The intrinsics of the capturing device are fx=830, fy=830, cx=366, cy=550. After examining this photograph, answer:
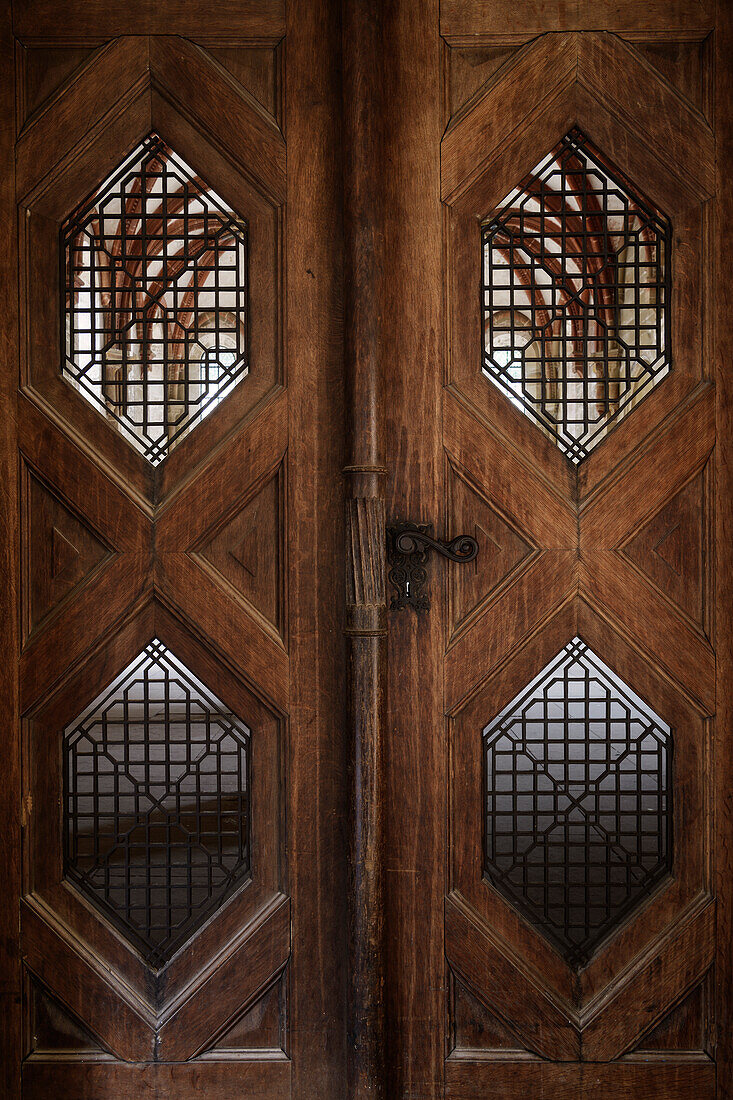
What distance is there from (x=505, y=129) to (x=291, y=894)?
163 cm

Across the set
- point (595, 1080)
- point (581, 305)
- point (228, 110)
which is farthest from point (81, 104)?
point (595, 1080)

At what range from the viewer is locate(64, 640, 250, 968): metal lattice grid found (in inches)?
67.4

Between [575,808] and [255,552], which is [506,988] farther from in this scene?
[255,552]

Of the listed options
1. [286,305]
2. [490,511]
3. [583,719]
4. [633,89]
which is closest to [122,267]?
[286,305]

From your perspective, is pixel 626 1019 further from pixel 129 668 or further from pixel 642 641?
pixel 129 668

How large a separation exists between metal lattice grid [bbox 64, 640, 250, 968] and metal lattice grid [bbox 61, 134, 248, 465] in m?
0.51

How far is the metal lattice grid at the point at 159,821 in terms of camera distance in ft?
5.62

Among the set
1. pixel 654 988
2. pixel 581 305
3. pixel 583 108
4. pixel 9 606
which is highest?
pixel 583 108

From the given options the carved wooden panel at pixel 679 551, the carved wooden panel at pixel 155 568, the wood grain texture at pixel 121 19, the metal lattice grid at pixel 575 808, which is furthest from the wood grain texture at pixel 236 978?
the wood grain texture at pixel 121 19

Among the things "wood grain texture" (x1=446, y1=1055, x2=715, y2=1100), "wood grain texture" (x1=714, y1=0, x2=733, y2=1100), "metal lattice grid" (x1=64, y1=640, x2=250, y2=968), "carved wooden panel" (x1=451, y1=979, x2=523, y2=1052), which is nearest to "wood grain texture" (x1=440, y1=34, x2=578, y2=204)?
"wood grain texture" (x1=714, y1=0, x2=733, y2=1100)

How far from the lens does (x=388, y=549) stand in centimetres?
170

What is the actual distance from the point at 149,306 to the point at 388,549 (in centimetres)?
71

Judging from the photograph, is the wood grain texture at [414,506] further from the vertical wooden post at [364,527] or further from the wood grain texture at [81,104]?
the wood grain texture at [81,104]

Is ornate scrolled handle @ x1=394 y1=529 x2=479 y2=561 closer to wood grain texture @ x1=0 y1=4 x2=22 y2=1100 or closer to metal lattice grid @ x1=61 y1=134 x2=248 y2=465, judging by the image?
metal lattice grid @ x1=61 y1=134 x2=248 y2=465
